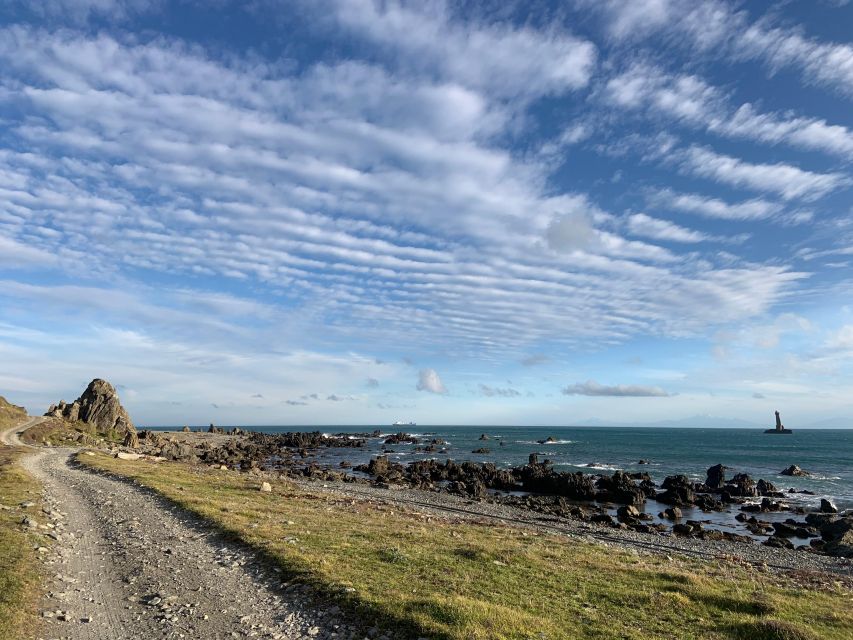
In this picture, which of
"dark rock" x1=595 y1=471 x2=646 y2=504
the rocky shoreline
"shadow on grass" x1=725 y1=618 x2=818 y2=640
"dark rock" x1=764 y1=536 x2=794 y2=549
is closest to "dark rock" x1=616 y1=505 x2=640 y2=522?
the rocky shoreline

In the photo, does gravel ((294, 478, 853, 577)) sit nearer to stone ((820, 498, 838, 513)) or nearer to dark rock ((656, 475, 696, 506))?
dark rock ((656, 475, 696, 506))

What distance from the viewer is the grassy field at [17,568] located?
12.0 metres

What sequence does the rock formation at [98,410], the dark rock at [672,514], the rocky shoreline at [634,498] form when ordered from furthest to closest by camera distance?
1. the rock formation at [98,410]
2. the dark rock at [672,514]
3. the rocky shoreline at [634,498]

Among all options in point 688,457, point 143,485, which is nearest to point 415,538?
point 143,485

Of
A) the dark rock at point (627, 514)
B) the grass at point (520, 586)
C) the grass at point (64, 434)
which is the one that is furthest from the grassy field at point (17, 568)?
the grass at point (64, 434)

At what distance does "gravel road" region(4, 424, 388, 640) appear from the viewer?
12.5 meters

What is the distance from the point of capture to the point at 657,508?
5669 centimetres

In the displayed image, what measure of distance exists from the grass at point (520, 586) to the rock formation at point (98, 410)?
321ft

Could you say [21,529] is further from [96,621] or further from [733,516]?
[733,516]

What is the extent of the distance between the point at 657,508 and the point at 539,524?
71.9 ft

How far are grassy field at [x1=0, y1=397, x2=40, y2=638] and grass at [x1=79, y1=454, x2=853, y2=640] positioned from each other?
677 cm

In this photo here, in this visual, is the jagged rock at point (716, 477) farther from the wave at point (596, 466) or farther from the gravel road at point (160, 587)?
the gravel road at point (160, 587)

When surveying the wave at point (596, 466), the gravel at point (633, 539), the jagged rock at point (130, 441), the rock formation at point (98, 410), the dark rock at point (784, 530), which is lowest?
the wave at point (596, 466)

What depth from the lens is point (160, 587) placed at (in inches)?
603
